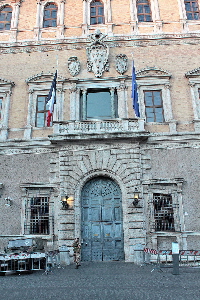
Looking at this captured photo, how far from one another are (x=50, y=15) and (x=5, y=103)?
6.99 metres

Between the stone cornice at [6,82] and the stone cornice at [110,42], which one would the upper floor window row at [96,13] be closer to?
the stone cornice at [110,42]

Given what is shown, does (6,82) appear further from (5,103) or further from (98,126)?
(98,126)

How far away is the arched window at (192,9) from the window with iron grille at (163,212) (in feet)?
38.8

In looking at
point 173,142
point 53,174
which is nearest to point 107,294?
point 53,174

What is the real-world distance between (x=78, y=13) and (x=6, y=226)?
544 inches

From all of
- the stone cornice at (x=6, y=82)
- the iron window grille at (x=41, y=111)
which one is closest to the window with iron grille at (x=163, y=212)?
the iron window grille at (x=41, y=111)

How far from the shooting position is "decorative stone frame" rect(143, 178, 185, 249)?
1389 centimetres

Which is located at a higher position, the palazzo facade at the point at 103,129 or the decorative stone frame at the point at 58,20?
the decorative stone frame at the point at 58,20

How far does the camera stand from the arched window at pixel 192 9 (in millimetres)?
18688

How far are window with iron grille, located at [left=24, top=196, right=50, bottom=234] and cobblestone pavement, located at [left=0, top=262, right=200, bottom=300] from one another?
3.60 m

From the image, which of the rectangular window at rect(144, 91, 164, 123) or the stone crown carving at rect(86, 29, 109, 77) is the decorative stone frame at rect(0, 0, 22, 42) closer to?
the stone crown carving at rect(86, 29, 109, 77)

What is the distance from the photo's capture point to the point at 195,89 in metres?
16.5

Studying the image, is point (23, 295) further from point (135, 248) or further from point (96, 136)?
point (96, 136)

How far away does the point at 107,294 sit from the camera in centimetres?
716
